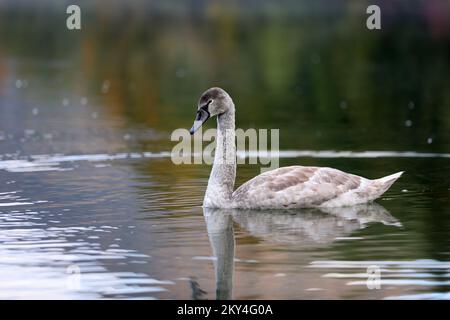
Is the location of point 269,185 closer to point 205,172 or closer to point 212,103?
point 212,103

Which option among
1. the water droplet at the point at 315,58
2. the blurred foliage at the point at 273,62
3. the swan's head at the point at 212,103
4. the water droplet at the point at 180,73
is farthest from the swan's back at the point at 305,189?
the water droplet at the point at 315,58

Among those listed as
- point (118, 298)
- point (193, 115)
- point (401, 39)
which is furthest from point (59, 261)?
point (401, 39)

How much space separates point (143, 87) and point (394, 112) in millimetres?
12082

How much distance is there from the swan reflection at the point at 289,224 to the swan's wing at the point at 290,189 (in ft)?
0.42

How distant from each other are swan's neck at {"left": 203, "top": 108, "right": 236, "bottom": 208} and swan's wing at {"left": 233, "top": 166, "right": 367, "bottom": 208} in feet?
0.59

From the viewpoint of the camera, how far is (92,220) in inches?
643

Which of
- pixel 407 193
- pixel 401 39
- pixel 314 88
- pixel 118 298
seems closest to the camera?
pixel 118 298

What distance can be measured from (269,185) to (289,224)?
1.09m

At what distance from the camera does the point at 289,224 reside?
16078 millimetres

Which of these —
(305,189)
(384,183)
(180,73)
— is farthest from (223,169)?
(180,73)

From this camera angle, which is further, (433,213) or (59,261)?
(433,213)

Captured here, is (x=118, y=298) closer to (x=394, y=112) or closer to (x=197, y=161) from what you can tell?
(x=197, y=161)

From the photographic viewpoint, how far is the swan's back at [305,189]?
17016mm

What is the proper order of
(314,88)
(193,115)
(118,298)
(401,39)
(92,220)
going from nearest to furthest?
(118,298) → (92,220) → (193,115) → (314,88) → (401,39)
